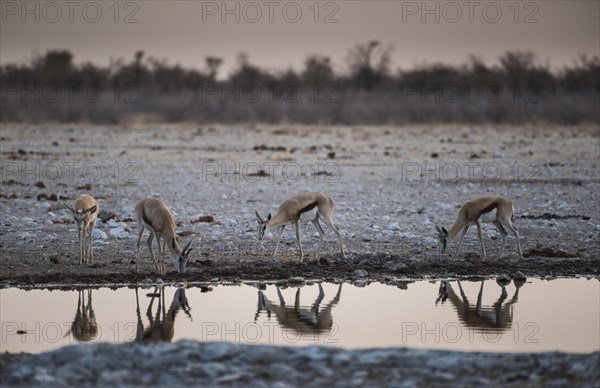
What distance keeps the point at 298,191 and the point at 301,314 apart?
1033cm

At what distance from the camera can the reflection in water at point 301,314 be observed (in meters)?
11.4

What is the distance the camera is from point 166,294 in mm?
13078

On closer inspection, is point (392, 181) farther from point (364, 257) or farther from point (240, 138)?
point (240, 138)

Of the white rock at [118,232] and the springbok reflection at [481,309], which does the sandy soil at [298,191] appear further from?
the springbok reflection at [481,309]

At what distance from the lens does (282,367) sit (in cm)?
878

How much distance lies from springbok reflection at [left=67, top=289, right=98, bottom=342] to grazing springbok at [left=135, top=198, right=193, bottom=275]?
1.76 m

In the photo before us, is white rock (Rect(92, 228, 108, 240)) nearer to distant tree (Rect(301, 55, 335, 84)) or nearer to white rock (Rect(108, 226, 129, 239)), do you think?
white rock (Rect(108, 226, 129, 239))

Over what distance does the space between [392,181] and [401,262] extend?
30.1 ft

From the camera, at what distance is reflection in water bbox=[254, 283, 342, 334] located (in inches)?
449

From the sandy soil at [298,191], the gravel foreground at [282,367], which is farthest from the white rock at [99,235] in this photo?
the gravel foreground at [282,367]

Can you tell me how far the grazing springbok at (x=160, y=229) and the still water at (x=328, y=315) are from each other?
0.86 m

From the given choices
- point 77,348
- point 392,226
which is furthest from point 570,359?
point 392,226

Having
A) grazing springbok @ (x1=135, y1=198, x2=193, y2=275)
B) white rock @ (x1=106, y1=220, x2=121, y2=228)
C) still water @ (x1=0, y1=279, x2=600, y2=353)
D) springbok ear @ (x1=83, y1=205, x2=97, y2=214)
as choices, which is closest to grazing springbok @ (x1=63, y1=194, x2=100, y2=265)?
springbok ear @ (x1=83, y1=205, x2=97, y2=214)

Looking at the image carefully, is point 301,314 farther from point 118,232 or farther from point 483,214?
point 118,232
